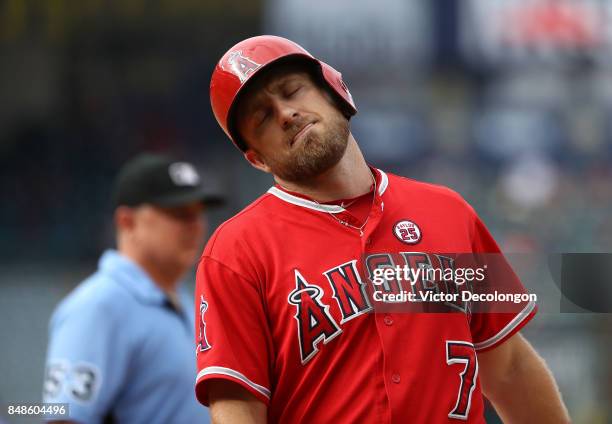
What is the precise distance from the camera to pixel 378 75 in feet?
38.9

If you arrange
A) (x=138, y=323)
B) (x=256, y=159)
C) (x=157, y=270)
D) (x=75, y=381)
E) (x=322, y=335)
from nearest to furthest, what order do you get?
(x=322, y=335) → (x=256, y=159) → (x=75, y=381) → (x=138, y=323) → (x=157, y=270)

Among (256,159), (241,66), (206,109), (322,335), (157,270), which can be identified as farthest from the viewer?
(206,109)

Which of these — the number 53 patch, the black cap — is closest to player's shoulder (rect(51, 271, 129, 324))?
the number 53 patch

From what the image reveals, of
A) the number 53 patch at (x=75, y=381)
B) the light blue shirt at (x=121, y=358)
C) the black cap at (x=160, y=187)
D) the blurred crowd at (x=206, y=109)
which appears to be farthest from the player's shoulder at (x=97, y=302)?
the blurred crowd at (x=206, y=109)

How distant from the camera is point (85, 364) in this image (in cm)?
353

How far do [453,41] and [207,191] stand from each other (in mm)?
8031

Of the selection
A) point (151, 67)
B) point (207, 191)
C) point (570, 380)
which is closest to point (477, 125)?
point (151, 67)

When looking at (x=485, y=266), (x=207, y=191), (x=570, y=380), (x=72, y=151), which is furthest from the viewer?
(x=72, y=151)

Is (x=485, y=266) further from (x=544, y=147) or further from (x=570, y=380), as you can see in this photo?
(x=544, y=147)

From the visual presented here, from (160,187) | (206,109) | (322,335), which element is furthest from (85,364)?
(206,109)

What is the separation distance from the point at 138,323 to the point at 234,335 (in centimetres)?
174

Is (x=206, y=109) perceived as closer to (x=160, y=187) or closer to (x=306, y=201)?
(x=160, y=187)

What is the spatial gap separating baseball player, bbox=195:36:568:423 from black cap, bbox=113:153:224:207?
1898mm

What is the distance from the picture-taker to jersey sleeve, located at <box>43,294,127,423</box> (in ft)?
11.5
